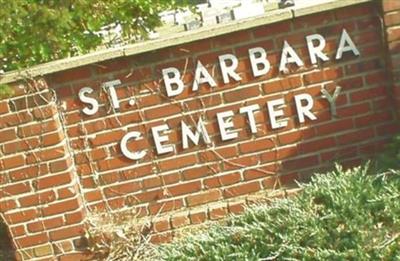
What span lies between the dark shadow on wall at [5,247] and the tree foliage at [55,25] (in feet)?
4.05

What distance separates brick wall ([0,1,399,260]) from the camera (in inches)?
136

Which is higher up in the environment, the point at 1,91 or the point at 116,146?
the point at 1,91

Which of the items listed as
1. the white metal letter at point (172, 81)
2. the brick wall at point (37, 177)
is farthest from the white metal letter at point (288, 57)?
the brick wall at point (37, 177)

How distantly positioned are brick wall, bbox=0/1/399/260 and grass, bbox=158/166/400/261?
0.39 metres

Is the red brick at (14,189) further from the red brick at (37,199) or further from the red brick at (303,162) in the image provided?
the red brick at (303,162)

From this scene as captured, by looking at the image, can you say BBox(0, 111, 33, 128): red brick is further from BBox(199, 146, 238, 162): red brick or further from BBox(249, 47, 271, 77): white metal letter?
BBox(249, 47, 271, 77): white metal letter

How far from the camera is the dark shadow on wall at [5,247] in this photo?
3857 millimetres

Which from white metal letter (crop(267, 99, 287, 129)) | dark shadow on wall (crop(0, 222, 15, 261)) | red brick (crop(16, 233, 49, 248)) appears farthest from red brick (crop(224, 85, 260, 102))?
dark shadow on wall (crop(0, 222, 15, 261))

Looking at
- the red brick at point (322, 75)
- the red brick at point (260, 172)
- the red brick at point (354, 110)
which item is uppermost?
the red brick at point (322, 75)

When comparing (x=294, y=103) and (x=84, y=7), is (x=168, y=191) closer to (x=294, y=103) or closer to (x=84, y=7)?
(x=294, y=103)

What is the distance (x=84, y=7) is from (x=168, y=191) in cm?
128

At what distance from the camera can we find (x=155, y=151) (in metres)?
3.56

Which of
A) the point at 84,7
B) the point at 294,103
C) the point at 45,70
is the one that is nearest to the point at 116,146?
the point at 45,70

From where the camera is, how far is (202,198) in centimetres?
362
